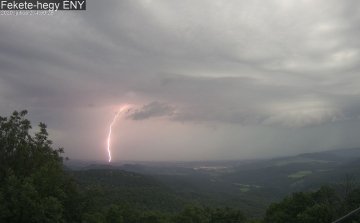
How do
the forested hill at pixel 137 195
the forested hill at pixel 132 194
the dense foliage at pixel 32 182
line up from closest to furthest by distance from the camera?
→ the dense foliage at pixel 32 182 → the forested hill at pixel 132 194 → the forested hill at pixel 137 195

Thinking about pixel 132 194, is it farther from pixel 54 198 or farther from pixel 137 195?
pixel 54 198

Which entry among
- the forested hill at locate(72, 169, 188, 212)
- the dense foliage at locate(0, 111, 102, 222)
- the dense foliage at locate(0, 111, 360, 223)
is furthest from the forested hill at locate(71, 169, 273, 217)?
the dense foliage at locate(0, 111, 102, 222)

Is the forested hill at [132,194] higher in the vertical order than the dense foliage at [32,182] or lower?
lower

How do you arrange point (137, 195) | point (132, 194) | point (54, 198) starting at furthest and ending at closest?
point (132, 194), point (137, 195), point (54, 198)

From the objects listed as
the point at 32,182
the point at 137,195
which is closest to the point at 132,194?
the point at 137,195

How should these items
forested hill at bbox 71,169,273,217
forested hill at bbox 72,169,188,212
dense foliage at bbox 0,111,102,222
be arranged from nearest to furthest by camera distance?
dense foliage at bbox 0,111,102,222, forested hill at bbox 72,169,188,212, forested hill at bbox 71,169,273,217

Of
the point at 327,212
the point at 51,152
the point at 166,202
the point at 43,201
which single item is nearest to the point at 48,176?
the point at 43,201

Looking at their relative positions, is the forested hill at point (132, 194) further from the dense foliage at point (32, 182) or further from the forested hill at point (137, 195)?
the dense foliage at point (32, 182)

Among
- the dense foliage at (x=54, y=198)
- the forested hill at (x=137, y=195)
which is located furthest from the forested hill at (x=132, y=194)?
the dense foliage at (x=54, y=198)

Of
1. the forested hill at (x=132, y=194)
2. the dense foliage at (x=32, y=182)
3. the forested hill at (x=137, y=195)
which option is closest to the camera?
the dense foliage at (x=32, y=182)

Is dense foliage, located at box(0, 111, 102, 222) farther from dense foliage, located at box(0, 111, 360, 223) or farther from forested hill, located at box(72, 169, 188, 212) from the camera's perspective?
forested hill, located at box(72, 169, 188, 212)

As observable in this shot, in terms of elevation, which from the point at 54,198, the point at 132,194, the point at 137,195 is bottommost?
the point at 137,195

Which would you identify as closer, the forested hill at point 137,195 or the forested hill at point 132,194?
the forested hill at point 132,194
